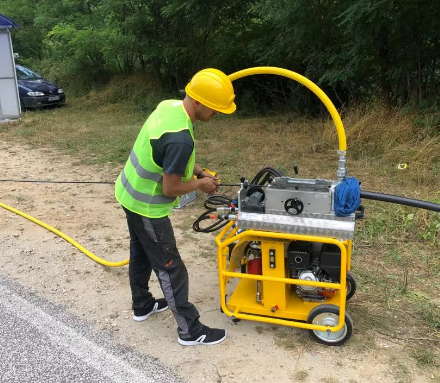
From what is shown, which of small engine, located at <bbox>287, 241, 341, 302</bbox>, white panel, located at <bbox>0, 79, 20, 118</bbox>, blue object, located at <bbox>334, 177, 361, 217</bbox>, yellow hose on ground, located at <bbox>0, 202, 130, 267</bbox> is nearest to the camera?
blue object, located at <bbox>334, 177, 361, 217</bbox>

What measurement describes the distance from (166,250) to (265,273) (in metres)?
0.65

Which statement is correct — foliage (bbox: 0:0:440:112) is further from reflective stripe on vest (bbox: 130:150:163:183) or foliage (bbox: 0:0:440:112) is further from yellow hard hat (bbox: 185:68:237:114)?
reflective stripe on vest (bbox: 130:150:163:183)

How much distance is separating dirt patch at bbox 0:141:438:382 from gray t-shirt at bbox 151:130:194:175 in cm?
124

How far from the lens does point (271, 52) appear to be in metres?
9.56

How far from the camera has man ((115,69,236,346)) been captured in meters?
2.36

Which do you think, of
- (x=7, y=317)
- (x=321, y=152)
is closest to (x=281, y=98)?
(x=321, y=152)

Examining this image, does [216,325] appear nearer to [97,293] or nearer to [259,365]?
[259,365]

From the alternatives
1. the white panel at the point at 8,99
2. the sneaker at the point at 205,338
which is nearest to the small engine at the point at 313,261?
the sneaker at the point at 205,338

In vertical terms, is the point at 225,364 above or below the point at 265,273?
below

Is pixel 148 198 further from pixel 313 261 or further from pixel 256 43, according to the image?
pixel 256 43

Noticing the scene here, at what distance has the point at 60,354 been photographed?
2770 mm

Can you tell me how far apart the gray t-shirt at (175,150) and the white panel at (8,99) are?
11.5 metres

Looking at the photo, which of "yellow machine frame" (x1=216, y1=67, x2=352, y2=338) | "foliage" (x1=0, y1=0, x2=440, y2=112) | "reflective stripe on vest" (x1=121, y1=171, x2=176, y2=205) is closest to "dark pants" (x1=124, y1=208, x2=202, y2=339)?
"reflective stripe on vest" (x1=121, y1=171, x2=176, y2=205)

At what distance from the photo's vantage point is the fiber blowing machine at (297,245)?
2.53 m
